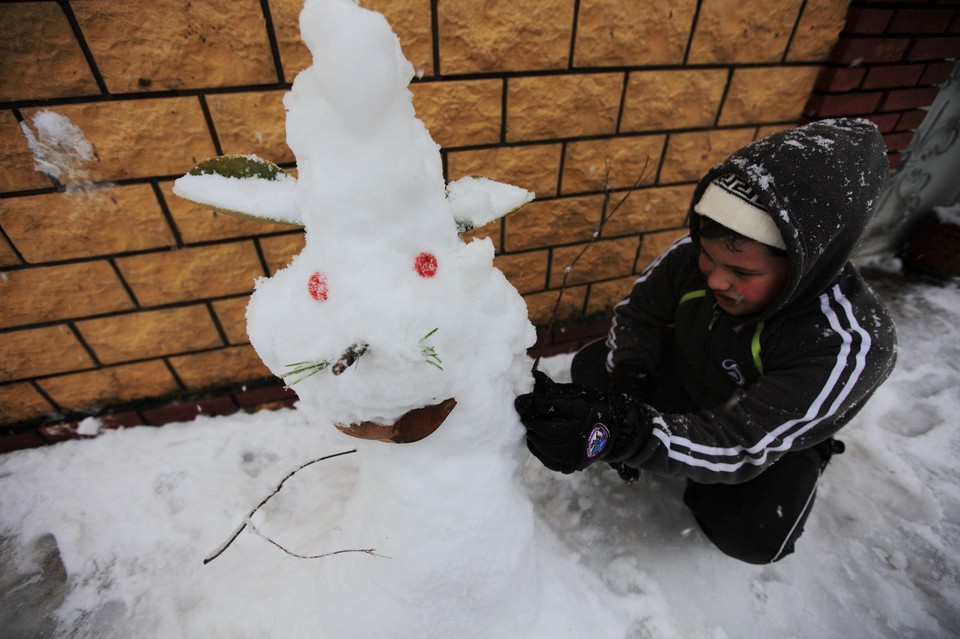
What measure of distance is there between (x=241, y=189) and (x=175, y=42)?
70 centimetres

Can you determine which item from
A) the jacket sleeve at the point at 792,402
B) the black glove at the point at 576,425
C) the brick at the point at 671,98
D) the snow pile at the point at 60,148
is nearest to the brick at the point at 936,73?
the brick at the point at 671,98

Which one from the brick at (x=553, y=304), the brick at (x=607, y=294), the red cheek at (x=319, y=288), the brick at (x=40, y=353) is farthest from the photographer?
the brick at (x=607, y=294)

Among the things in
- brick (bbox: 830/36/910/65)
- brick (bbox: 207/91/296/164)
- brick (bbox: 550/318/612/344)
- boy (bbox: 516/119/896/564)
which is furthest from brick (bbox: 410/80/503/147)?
brick (bbox: 830/36/910/65)

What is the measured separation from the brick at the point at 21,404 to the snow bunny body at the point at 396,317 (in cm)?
133

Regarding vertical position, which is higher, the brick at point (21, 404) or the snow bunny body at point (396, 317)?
the snow bunny body at point (396, 317)

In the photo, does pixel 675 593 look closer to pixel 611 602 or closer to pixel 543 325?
pixel 611 602

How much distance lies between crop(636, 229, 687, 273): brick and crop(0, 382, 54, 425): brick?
2.21 meters

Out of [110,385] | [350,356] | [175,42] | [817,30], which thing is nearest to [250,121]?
[175,42]

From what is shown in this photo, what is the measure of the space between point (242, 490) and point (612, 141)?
166 cm

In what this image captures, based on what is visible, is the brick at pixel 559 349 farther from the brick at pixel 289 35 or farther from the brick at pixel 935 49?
the brick at pixel 935 49

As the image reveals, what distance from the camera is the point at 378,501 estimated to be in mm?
991

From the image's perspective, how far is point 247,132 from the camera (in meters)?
1.26

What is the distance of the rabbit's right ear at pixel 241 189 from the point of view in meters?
0.71

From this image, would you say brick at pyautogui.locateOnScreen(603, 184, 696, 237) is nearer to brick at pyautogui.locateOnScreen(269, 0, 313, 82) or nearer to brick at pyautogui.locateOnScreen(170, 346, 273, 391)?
brick at pyautogui.locateOnScreen(269, 0, 313, 82)
